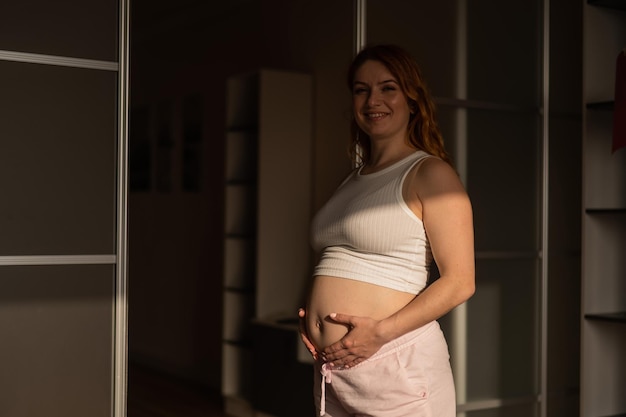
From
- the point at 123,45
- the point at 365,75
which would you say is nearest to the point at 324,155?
the point at 123,45

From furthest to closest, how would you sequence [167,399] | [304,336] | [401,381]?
[167,399] < [304,336] < [401,381]

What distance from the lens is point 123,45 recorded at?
9.08 ft

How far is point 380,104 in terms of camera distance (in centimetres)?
199

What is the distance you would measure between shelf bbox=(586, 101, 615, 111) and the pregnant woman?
1.40m

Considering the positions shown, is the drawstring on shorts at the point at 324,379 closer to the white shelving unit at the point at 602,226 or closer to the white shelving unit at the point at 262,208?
the white shelving unit at the point at 602,226

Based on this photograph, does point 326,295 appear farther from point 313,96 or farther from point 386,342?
point 313,96

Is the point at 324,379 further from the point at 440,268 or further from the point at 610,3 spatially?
the point at 610,3

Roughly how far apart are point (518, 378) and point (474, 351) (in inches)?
10.7

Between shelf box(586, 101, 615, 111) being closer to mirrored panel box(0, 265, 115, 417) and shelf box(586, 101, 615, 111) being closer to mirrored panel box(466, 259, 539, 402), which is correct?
mirrored panel box(466, 259, 539, 402)

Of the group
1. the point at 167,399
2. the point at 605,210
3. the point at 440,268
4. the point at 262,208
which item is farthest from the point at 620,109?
the point at 167,399

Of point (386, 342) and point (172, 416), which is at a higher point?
point (386, 342)

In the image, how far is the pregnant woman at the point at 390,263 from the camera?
1.84 m

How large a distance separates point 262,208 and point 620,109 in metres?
2.28

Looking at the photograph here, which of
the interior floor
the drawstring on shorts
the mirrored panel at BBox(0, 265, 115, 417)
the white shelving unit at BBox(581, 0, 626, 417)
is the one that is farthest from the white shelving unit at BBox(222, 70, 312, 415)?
the drawstring on shorts
